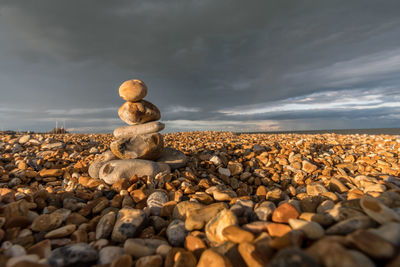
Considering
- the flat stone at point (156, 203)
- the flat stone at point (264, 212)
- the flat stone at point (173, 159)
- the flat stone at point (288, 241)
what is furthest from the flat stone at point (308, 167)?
the flat stone at point (288, 241)

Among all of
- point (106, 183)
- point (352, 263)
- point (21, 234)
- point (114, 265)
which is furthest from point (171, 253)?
point (106, 183)

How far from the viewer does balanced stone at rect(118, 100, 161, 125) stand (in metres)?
5.12

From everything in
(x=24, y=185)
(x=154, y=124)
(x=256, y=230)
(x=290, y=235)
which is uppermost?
(x=154, y=124)

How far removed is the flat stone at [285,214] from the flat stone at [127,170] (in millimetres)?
2988

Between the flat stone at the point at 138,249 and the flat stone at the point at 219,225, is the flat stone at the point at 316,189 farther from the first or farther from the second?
the flat stone at the point at 138,249

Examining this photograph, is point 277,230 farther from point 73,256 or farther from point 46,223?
point 46,223

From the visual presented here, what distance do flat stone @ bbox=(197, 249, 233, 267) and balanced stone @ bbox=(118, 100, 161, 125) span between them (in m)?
4.08

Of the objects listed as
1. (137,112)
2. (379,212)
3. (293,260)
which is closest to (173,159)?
(137,112)

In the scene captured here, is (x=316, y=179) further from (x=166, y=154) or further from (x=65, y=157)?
(x=65, y=157)

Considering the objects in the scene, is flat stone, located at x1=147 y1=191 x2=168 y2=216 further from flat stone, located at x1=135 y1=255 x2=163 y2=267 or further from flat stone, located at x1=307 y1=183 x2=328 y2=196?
flat stone, located at x1=307 y1=183 x2=328 y2=196

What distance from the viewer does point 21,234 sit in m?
2.32

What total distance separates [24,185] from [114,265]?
15.0 ft

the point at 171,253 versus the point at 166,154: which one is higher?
the point at 166,154

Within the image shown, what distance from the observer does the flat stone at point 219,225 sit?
2078mm
